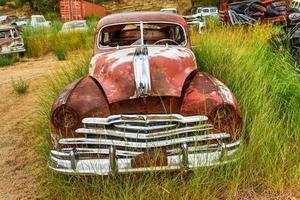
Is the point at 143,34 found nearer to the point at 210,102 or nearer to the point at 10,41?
the point at 210,102

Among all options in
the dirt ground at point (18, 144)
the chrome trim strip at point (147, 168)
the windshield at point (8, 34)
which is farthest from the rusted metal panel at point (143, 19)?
the windshield at point (8, 34)

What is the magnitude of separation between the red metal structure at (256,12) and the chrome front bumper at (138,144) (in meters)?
10.6

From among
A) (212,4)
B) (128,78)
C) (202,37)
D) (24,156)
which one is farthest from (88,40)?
(212,4)

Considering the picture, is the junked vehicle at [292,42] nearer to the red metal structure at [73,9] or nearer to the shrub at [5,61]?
the shrub at [5,61]

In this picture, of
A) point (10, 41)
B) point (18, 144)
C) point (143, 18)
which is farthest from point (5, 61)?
point (143, 18)

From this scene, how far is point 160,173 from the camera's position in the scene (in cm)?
384

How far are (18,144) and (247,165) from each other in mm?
3033

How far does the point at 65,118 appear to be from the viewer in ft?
12.5

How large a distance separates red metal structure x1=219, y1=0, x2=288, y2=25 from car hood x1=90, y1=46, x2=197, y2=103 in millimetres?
9630

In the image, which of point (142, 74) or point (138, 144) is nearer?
point (138, 144)

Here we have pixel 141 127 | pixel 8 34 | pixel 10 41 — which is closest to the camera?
pixel 141 127

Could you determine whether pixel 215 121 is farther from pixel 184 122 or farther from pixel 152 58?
pixel 152 58

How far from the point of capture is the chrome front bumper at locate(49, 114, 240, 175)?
3.60 m

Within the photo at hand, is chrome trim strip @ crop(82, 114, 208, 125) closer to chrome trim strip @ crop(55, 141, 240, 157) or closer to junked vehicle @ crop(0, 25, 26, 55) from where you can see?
chrome trim strip @ crop(55, 141, 240, 157)
